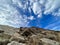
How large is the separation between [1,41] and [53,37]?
1254 cm

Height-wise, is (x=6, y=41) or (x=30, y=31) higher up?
(x=30, y=31)

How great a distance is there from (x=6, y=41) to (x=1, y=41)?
105 centimetres

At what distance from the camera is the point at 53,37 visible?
29.7 metres

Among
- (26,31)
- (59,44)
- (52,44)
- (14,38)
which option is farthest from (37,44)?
(26,31)

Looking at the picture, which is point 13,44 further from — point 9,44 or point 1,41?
point 1,41

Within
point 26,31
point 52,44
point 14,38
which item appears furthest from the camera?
point 26,31

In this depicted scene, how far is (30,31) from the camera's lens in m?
35.0

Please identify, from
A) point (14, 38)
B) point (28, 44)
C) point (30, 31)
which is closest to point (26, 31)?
point (30, 31)

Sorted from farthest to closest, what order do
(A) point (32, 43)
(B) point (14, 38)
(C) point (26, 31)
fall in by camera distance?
(C) point (26, 31), (B) point (14, 38), (A) point (32, 43)

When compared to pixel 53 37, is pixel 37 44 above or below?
below

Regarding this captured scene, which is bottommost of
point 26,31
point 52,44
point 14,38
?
point 52,44

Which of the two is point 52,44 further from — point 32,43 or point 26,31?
point 26,31

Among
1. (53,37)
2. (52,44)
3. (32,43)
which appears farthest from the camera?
(53,37)

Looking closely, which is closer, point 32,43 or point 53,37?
point 32,43
